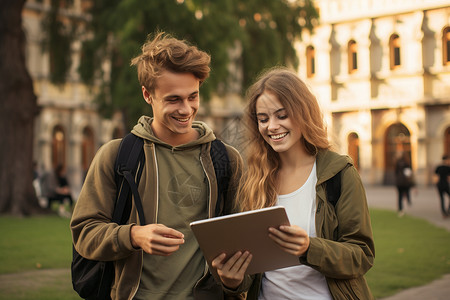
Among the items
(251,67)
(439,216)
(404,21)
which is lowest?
(439,216)

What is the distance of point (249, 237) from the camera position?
102 inches

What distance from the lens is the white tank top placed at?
9.61 feet

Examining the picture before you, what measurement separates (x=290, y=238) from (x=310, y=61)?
3682cm

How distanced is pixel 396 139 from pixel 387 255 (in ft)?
86.5

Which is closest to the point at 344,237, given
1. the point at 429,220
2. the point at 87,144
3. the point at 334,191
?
the point at 334,191

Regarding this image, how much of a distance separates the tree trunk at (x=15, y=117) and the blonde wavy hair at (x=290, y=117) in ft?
48.3

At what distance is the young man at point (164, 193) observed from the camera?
113 inches

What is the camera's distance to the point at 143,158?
2.98 meters

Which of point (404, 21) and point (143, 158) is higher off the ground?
point (404, 21)

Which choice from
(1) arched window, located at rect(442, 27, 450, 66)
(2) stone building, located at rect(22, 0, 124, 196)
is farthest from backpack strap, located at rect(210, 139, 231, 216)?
(1) arched window, located at rect(442, 27, 450, 66)

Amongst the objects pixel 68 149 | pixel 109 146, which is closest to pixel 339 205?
pixel 109 146

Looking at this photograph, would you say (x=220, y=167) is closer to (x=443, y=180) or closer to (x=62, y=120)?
(x=443, y=180)

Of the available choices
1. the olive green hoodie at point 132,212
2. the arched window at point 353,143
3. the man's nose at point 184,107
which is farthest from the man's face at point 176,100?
the arched window at point 353,143

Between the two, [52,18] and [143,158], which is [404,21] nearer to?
[52,18]
